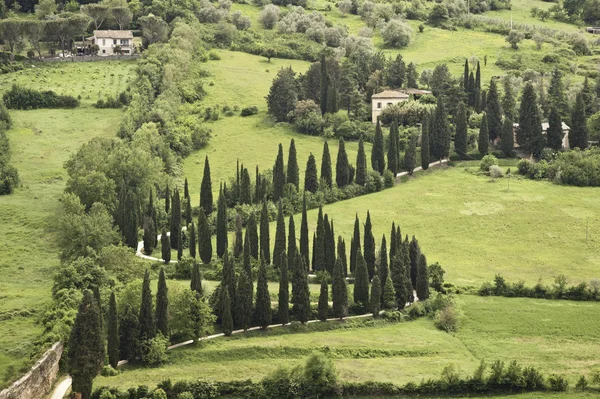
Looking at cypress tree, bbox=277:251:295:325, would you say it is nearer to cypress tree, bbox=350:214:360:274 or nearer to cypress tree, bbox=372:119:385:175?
cypress tree, bbox=350:214:360:274

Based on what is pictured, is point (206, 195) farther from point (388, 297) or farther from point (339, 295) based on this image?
point (388, 297)

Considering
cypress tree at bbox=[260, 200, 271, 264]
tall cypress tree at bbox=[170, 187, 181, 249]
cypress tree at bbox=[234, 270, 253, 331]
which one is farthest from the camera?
tall cypress tree at bbox=[170, 187, 181, 249]

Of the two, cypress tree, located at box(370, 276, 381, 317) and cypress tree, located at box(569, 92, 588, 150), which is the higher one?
cypress tree, located at box(569, 92, 588, 150)

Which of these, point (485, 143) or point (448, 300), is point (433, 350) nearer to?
point (448, 300)

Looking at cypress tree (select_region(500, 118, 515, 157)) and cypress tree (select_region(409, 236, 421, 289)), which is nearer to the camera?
cypress tree (select_region(409, 236, 421, 289))

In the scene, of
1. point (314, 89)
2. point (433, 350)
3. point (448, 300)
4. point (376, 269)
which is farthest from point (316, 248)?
point (314, 89)

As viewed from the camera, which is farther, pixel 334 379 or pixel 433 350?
pixel 433 350

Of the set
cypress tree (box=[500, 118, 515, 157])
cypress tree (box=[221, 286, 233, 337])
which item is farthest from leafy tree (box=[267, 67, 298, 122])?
cypress tree (box=[221, 286, 233, 337])
